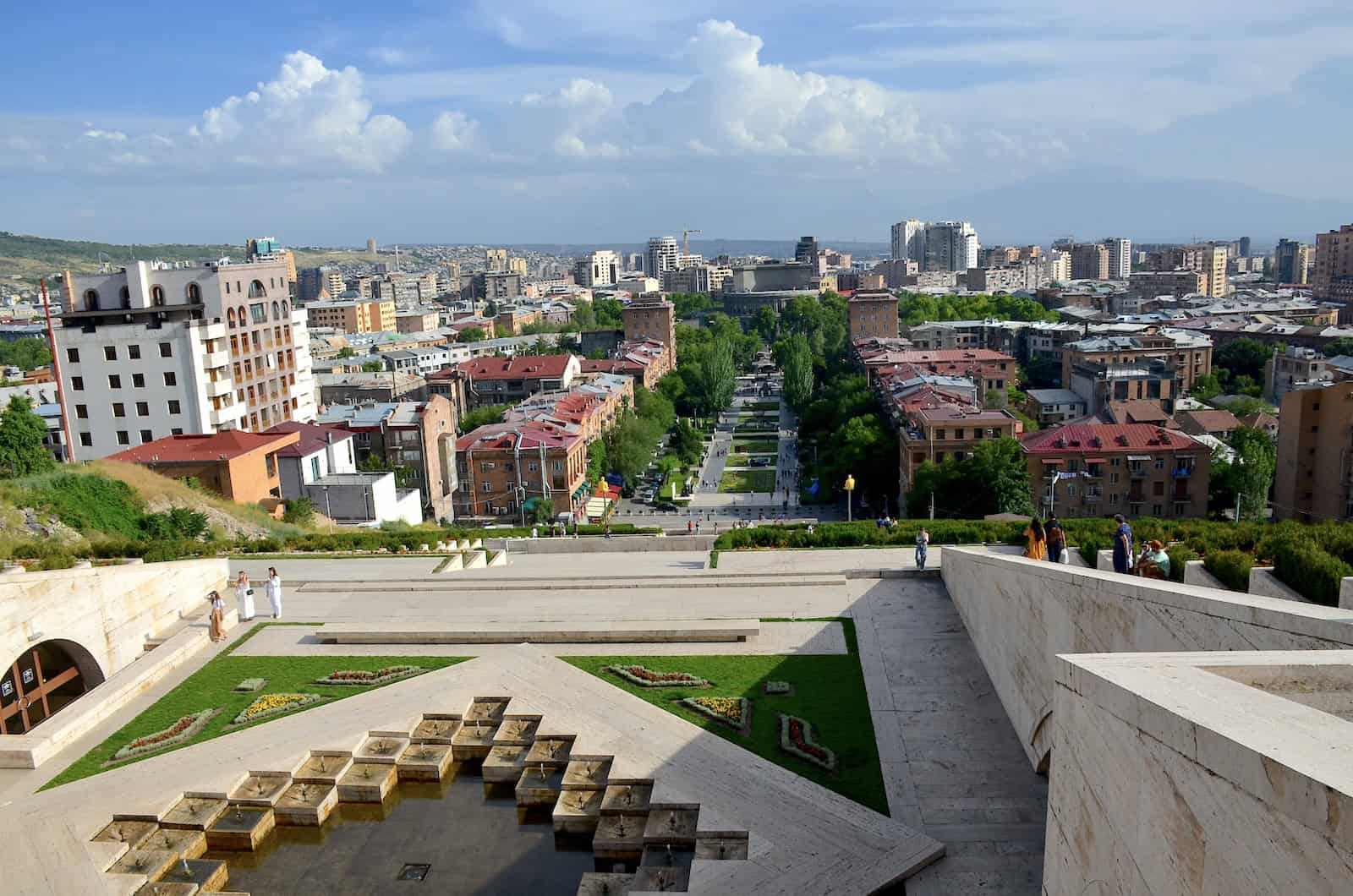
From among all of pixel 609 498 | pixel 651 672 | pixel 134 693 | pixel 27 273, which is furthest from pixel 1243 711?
pixel 27 273

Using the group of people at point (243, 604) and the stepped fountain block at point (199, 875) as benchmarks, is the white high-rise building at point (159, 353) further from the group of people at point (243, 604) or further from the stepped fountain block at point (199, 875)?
the stepped fountain block at point (199, 875)

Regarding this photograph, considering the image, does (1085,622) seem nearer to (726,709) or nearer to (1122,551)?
(1122,551)

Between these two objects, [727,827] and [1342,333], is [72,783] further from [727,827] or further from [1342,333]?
[1342,333]

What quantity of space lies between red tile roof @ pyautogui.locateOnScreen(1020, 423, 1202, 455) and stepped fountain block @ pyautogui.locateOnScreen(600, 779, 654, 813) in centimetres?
3467

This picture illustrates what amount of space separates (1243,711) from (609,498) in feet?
152

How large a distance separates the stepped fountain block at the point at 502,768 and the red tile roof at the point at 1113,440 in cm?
3447

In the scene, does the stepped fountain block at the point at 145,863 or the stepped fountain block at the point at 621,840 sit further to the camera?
the stepped fountain block at the point at 621,840

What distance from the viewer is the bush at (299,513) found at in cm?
2969

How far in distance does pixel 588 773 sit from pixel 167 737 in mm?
5830

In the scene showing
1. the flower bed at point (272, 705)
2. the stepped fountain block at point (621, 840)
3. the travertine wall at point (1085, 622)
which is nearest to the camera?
the travertine wall at point (1085, 622)

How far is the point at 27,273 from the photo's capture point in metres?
190

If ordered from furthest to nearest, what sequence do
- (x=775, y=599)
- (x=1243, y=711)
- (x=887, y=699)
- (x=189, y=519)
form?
(x=189, y=519), (x=775, y=599), (x=887, y=699), (x=1243, y=711)

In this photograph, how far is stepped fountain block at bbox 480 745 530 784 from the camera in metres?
12.1

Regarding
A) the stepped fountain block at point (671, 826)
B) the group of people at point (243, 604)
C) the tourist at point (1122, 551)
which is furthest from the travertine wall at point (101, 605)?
the tourist at point (1122, 551)
